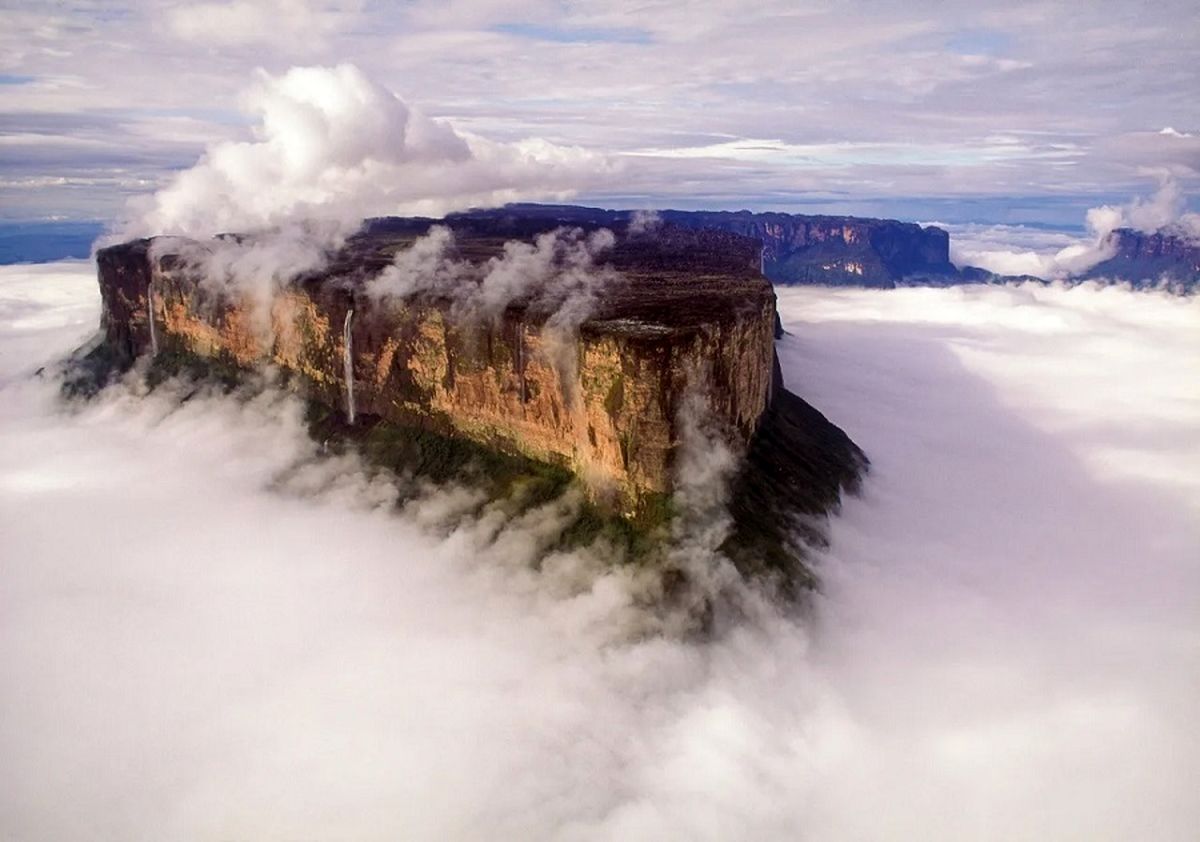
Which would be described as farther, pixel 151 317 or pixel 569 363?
pixel 151 317

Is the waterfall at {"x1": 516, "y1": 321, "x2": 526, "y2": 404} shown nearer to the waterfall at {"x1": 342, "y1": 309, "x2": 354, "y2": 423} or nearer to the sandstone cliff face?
the sandstone cliff face

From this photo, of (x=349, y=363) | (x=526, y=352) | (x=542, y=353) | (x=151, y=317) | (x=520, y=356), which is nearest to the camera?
(x=542, y=353)

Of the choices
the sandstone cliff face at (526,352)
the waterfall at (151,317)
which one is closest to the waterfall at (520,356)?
the sandstone cliff face at (526,352)

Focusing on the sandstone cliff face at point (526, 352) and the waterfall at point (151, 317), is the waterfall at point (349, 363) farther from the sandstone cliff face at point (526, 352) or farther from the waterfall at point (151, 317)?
the waterfall at point (151, 317)

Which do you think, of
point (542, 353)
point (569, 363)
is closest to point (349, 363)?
point (542, 353)

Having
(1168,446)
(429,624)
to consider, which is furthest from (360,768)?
(1168,446)

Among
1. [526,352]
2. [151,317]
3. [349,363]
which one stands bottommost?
[349,363]

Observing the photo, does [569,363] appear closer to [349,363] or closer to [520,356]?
[520,356]
